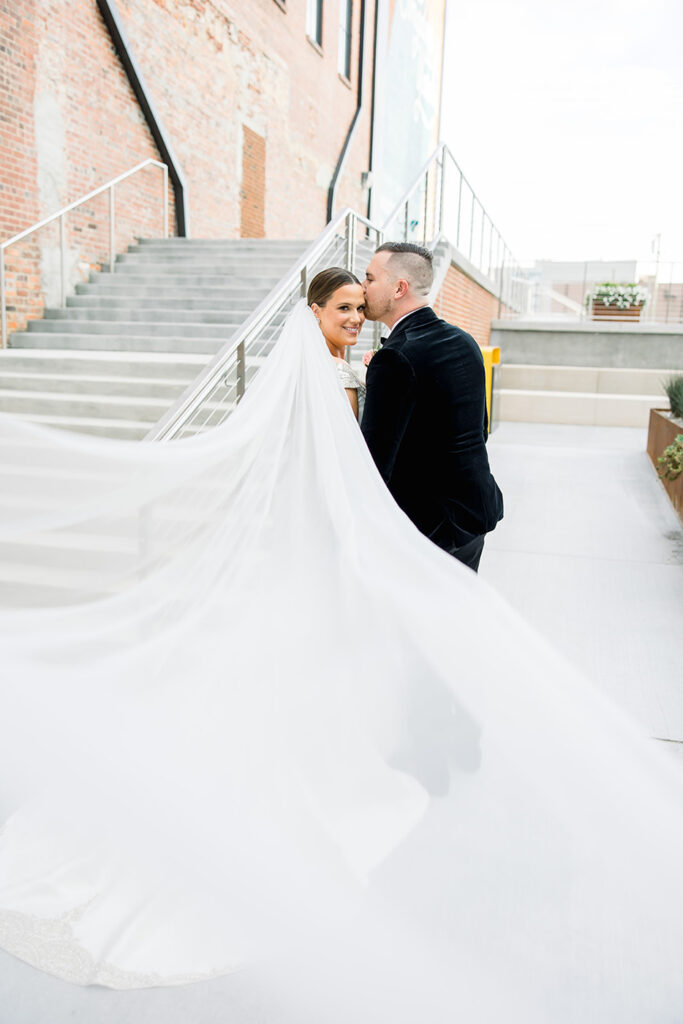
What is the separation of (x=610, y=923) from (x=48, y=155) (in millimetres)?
8680

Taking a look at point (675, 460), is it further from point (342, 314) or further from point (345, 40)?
point (345, 40)

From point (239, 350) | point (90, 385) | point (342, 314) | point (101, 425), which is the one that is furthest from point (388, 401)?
point (90, 385)

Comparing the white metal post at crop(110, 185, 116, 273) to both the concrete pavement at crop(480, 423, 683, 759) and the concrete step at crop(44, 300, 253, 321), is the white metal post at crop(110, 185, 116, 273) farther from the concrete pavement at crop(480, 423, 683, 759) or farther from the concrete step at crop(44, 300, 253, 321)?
the concrete pavement at crop(480, 423, 683, 759)

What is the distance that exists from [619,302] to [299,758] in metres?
15.2

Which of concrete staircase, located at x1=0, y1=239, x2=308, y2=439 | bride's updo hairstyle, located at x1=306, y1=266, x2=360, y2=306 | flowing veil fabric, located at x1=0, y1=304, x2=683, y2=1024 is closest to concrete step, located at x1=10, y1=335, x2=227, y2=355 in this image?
concrete staircase, located at x1=0, y1=239, x2=308, y2=439

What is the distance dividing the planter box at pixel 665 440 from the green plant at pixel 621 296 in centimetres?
690

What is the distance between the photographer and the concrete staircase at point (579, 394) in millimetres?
12586

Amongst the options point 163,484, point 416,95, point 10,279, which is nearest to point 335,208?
point 416,95

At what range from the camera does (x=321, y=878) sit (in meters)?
1.75

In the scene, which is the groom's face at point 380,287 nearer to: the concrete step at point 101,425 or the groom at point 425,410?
the groom at point 425,410

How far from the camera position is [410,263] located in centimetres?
236

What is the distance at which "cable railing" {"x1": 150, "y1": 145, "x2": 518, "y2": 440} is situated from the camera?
162 inches

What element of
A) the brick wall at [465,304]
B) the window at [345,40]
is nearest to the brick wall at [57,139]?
the brick wall at [465,304]

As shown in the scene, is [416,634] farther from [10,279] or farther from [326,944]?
[10,279]
